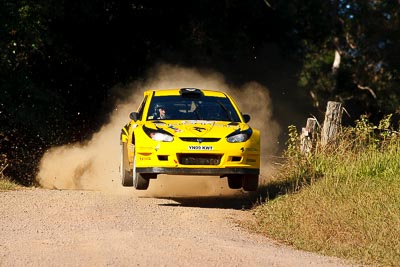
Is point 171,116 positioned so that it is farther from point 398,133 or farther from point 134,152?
point 398,133

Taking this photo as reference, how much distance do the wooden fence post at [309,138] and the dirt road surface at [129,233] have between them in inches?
75.3

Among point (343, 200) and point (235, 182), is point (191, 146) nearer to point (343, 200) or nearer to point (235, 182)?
point (235, 182)

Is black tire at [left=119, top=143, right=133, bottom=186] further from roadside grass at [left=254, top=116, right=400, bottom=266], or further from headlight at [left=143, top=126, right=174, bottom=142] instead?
roadside grass at [left=254, top=116, right=400, bottom=266]

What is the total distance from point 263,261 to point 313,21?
94.7 ft

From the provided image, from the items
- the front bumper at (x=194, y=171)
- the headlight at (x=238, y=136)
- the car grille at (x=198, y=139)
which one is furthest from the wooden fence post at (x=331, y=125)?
the car grille at (x=198, y=139)

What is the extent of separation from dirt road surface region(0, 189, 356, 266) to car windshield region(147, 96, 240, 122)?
131 centimetres

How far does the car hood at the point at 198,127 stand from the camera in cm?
1479

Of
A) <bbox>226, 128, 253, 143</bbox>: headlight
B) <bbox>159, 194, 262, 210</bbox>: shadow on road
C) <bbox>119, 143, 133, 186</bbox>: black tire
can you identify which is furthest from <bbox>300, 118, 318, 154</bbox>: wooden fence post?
<bbox>119, 143, 133, 186</bbox>: black tire

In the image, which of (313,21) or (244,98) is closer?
(244,98)

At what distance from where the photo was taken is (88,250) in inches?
404

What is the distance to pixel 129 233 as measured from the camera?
11.5 m

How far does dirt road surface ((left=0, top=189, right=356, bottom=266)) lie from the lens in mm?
10000

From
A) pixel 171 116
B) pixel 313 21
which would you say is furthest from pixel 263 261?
pixel 313 21

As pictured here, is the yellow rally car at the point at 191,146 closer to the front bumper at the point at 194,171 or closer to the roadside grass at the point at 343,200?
the front bumper at the point at 194,171
